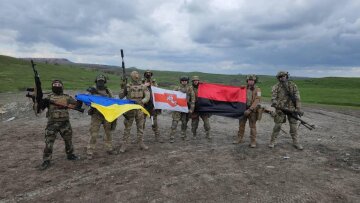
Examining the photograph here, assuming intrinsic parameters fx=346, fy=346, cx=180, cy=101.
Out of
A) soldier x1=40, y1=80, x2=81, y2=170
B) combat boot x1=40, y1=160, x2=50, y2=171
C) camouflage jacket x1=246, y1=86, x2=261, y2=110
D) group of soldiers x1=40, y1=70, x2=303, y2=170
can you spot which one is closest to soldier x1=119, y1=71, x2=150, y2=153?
group of soldiers x1=40, y1=70, x2=303, y2=170

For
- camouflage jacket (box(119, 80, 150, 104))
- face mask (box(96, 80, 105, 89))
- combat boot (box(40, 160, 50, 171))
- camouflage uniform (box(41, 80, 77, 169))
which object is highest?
face mask (box(96, 80, 105, 89))

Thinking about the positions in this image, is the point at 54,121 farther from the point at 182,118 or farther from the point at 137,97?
the point at 182,118

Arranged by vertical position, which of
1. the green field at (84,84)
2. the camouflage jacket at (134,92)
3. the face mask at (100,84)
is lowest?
the green field at (84,84)

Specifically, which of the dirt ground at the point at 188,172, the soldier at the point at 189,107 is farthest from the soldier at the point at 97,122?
the soldier at the point at 189,107

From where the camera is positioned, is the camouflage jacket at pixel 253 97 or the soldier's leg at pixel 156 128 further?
the soldier's leg at pixel 156 128

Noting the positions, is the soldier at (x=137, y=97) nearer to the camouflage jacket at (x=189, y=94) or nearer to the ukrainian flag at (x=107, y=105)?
the ukrainian flag at (x=107, y=105)

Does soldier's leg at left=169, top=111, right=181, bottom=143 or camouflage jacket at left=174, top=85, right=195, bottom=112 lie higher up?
camouflage jacket at left=174, top=85, right=195, bottom=112

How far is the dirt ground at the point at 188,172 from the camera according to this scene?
8.37m

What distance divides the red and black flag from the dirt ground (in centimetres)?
132

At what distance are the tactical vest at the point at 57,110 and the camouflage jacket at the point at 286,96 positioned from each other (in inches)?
293

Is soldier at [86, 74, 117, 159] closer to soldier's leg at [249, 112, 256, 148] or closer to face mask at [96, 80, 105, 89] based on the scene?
face mask at [96, 80, 105, 89]

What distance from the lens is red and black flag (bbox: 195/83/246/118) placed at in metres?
14.3

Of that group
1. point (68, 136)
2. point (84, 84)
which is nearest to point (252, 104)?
point (68, 136)

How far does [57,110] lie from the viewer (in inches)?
423
